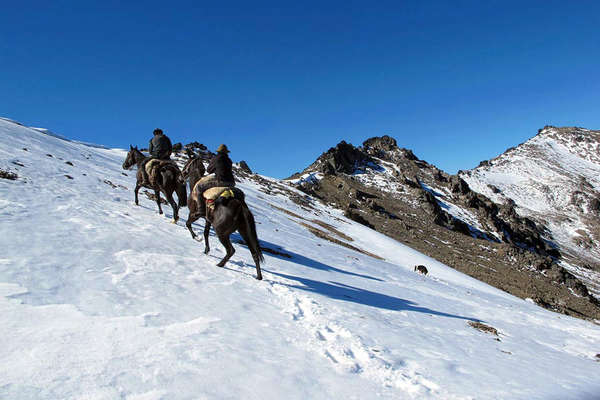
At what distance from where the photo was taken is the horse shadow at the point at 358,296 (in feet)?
29.2

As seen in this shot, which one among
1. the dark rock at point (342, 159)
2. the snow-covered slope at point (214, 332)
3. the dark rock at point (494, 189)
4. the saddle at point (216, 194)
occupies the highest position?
the dark rock at point (494, 189)

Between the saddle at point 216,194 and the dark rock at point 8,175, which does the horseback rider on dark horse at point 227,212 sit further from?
the dark rock at point 8,175

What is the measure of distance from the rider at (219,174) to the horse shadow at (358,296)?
329 centimetres

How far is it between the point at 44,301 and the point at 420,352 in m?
6.89

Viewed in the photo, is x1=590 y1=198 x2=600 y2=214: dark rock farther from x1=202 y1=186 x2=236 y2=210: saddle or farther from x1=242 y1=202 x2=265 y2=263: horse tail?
x1=202 y1=186 x2=236 y2=210: saddle

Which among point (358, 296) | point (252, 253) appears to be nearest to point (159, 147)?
point (252, 253)

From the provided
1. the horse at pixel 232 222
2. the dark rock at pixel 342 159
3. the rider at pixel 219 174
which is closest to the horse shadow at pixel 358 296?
the horse at pixel 232 222

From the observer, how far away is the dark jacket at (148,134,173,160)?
1369cm

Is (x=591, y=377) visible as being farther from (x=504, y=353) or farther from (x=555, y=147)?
(x=555, y=147)

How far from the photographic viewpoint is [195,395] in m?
3.33

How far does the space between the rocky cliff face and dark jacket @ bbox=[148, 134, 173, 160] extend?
110 ft

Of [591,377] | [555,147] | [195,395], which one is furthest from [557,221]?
[195,395]

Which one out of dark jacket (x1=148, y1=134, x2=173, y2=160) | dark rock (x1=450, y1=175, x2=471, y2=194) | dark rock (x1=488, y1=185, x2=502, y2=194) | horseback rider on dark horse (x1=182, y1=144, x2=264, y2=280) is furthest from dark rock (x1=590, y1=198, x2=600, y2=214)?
dark jacket (x1=148, y1=134, x2=173, y2=160)

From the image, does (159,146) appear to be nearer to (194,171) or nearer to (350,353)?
(194,171)
